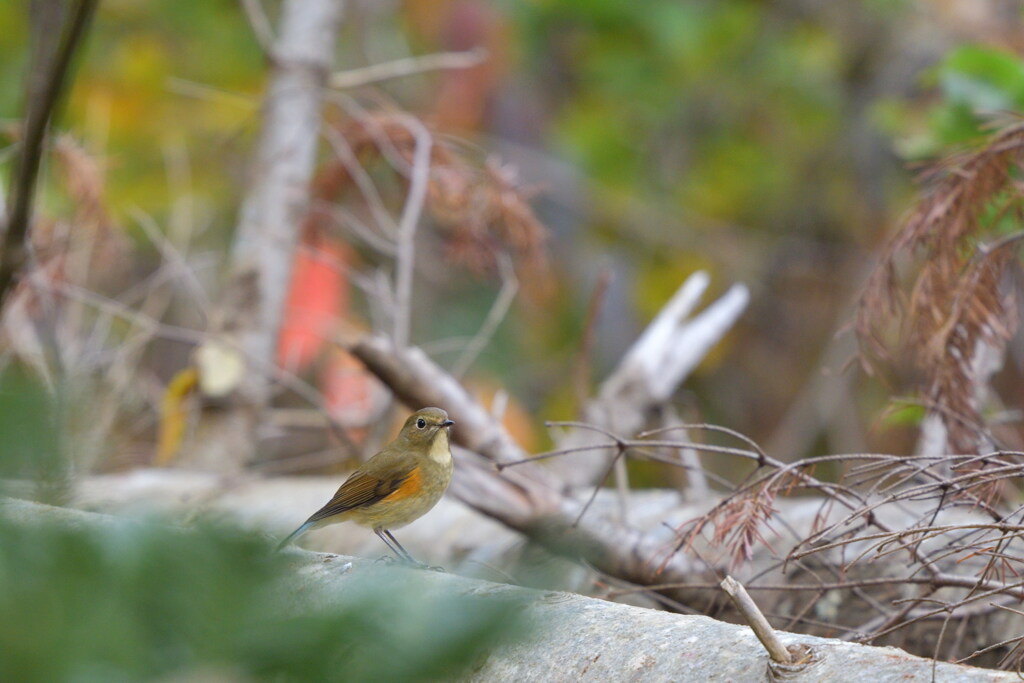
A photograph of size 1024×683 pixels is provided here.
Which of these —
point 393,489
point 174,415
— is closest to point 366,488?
point 393,489

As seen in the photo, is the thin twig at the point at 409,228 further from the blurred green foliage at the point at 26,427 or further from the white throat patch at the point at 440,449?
the blurred green foliage at the point at 26,427

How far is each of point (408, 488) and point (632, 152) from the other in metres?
7.01

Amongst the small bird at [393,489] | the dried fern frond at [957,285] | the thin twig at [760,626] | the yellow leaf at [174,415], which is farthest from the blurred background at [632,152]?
the thin twig at [760,626]

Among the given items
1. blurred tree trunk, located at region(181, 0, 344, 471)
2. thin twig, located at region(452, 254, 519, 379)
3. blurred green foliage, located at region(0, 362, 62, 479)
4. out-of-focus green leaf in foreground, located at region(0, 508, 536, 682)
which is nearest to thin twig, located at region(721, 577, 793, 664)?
out-of-focus green leaf in foreground, located at region(0, 508, 536, 682)

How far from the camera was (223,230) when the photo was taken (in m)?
8.67

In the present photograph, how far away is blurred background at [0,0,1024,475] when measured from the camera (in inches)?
326

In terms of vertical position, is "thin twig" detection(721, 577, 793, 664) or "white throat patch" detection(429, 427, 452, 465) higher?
"thin twig" detection(721, 577, 793, 664)

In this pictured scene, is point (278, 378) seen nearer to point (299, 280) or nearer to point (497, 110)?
point (299, 280)

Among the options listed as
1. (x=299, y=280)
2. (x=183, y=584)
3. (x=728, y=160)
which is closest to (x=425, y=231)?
(x=299, y=280)

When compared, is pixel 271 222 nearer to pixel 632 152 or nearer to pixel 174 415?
pixel 174 415

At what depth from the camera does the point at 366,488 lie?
2.57 m

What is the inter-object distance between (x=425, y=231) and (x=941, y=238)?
4.15 meters

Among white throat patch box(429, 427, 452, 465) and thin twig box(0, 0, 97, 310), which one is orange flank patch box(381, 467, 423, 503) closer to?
white throat patch box(429, 427, 452, 465)

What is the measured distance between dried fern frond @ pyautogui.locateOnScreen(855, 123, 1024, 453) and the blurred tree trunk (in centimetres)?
249
